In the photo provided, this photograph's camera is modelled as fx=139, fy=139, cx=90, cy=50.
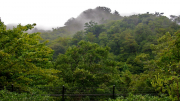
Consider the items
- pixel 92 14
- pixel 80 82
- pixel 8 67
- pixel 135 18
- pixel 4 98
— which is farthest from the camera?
pixel 92 14

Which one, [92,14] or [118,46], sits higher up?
[92,14]

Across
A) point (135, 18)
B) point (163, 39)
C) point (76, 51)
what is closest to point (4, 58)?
point (76, 51)

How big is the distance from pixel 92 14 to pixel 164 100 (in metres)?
130

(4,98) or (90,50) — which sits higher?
(90,50)

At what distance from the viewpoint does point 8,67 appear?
18.1 ft

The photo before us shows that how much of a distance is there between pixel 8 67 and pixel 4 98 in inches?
78.5

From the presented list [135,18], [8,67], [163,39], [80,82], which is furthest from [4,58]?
[135,18]

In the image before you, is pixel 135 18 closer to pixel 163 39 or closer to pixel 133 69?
pixel 133 69

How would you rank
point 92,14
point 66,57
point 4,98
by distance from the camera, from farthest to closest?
point 92,14
point 66,57
point 4,98

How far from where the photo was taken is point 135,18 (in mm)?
66188

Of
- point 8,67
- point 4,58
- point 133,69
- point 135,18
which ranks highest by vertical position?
point 135,18

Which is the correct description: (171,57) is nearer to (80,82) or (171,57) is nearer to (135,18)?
(80,82)

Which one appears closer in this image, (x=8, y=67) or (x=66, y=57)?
(x=8, y=67)

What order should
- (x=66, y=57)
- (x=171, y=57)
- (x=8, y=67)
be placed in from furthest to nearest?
(x=66, y=57) → (x=171, y=57) → (x=8, y=67)
